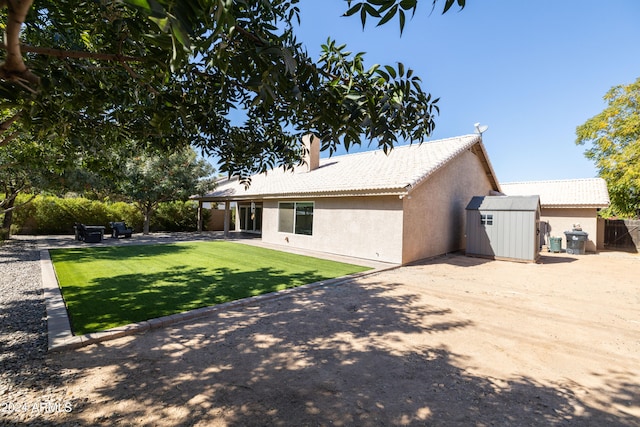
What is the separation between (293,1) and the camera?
341 centimetres

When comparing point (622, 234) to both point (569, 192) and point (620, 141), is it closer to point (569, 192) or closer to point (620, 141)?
point (569, 192)

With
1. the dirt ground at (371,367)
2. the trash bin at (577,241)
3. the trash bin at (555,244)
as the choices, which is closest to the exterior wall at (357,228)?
the dirt ground at (371,367)

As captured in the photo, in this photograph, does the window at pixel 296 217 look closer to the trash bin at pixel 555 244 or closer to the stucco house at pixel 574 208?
the trash bin at pixel 555 244

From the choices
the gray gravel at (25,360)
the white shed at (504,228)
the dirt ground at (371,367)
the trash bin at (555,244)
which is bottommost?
the dirt ground at (371,367)

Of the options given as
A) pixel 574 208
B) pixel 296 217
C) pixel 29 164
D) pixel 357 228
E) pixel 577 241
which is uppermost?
pixel 29 164

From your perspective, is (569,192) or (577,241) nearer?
(577,241)

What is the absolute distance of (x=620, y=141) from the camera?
73.9 ft

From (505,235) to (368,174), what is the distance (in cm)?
646

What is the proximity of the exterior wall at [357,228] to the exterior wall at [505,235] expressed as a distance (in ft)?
15.1

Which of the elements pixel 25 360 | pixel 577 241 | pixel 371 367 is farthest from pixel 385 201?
pixel 577 241

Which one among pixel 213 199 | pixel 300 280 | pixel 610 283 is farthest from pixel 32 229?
pixel 610 283

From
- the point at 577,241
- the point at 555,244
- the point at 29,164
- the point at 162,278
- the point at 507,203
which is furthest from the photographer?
the point at 555,244

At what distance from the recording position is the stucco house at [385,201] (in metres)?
11.5

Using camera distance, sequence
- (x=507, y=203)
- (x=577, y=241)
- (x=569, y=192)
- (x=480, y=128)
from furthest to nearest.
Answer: (x=569, y=192) < (x=577, y=241) < (x=480, y=128) < (x=507, y=203)
